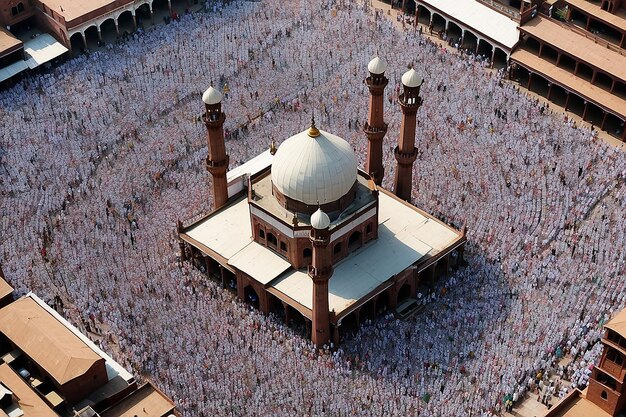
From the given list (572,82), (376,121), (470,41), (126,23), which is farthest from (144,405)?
(470,41)

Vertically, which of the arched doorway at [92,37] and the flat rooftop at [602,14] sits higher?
the flat rooftop at [602,14]

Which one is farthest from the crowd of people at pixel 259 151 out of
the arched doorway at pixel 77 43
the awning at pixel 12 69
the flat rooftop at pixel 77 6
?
the flat rooftop at pixel 77 6

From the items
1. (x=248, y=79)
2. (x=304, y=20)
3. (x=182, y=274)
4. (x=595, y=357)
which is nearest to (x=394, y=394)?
(x=595, y=357)

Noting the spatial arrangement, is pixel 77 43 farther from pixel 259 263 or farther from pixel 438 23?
pixel 259 263

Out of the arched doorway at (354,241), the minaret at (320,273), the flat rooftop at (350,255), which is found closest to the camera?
the minaret at (320,273)

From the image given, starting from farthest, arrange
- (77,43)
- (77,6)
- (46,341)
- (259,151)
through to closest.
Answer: (77,43)
(77,6)
(259,151)
(46,341)

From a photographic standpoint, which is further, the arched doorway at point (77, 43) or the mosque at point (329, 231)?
the arched doorway at point (77, 43)

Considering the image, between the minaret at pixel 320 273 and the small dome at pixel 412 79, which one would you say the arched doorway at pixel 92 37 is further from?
the minaret at pixel 320 273
